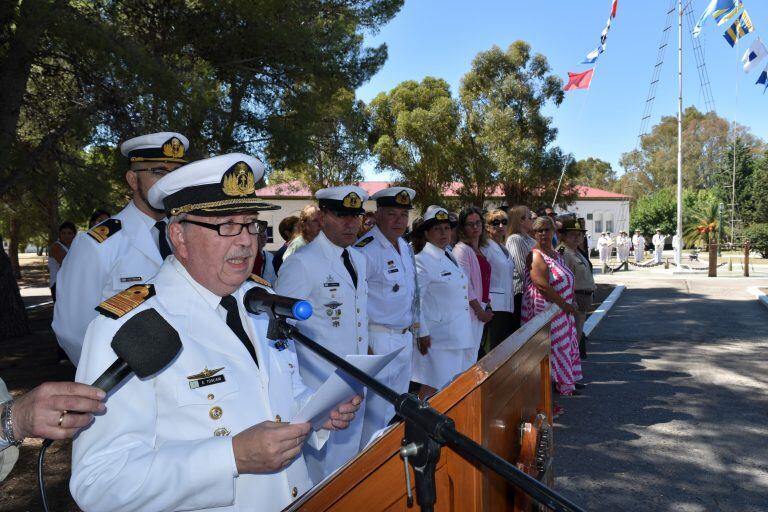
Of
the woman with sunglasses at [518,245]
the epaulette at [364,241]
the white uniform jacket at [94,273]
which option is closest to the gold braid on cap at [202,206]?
the white uniform jacket at [94,273]

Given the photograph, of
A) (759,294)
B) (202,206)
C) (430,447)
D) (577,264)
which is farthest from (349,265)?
(759,294)

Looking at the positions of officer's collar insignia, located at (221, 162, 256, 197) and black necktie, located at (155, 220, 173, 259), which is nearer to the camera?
officer's collar insignia, located at (221, 162, 256, 197)

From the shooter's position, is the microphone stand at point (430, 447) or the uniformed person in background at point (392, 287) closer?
the microphone stand at point (430, 447)

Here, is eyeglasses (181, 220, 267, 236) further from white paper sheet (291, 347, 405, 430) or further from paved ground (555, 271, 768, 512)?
paved ground (555, 271, 768, 512)

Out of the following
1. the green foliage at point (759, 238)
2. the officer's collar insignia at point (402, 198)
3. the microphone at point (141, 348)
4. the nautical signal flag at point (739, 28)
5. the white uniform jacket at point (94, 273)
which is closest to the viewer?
the microphone at point (141, 348)

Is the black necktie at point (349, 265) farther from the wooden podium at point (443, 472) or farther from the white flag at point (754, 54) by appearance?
the white flag at point (754, 54)

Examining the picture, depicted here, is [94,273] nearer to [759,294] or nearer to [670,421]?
[670,421]

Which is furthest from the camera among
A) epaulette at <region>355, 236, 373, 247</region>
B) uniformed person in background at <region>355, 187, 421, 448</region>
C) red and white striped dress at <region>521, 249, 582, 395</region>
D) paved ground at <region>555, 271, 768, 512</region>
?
red and white striped dress at <region>521, 249, 582, 395</region>

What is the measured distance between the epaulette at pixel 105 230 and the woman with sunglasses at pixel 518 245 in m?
5.04

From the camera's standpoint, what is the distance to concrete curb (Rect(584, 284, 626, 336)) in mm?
10324

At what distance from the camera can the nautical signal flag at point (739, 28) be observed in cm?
2127

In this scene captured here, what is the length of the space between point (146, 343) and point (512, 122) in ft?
98.2

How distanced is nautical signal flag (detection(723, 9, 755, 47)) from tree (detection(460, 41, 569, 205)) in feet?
32.8

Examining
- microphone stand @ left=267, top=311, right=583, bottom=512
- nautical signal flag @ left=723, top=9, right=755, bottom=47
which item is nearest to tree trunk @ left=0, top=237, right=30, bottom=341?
microphone stand @ left=267, top=311, right=583, bottom=512
